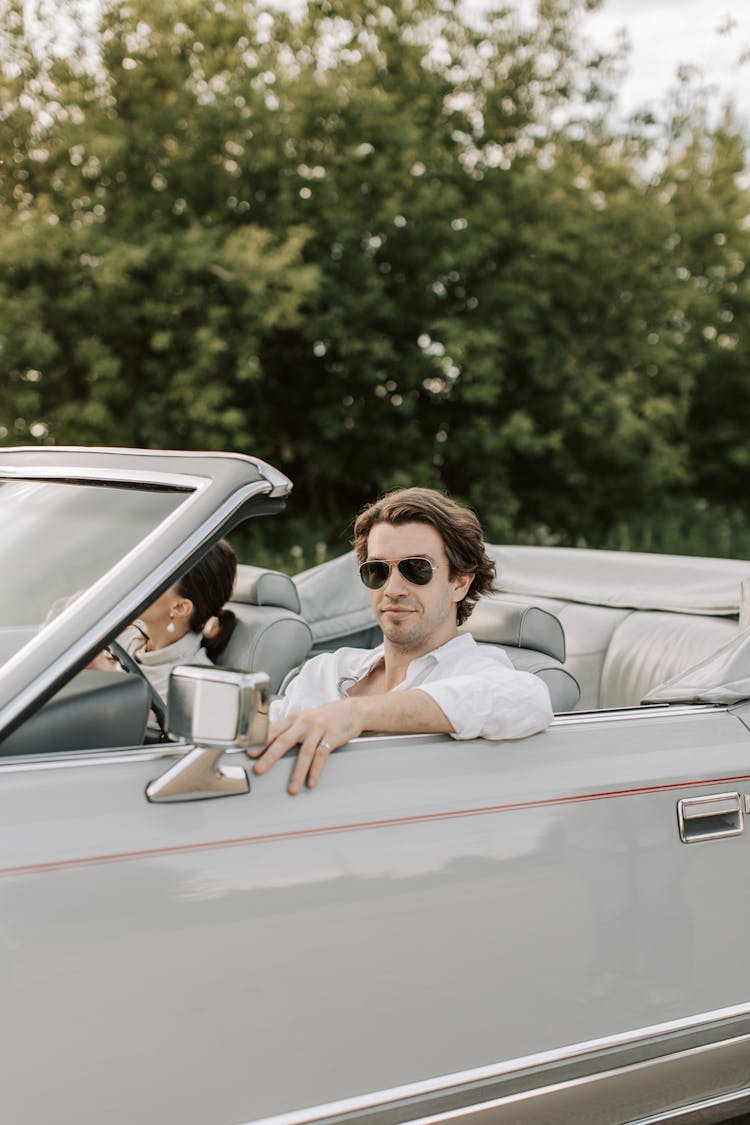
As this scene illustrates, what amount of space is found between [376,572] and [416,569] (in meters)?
0.10

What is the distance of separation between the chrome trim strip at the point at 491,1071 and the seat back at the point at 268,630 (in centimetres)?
162

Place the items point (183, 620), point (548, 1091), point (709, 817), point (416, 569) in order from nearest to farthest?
point (548, 1091) → point (709, 817) → point (416, 569) → point (183, 620)

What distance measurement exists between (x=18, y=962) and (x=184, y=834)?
316 mm

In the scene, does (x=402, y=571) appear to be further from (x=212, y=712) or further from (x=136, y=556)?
(x=212, y=712)

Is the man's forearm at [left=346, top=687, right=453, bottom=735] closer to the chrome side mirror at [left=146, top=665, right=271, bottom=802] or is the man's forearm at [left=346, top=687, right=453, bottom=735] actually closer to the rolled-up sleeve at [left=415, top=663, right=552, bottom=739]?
the rolled-up sleeve at [left=415, top=663, right=552, bottom=739]

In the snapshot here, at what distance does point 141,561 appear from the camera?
1962 millimetres

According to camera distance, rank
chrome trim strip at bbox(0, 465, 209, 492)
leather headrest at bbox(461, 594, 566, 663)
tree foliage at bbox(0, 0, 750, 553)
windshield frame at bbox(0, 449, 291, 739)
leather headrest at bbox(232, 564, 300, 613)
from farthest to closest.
Answer: tree foliage at bbox(0, 0, 750, 553) → leather headrest at bbox(232, 564, 300, 613) → leather headrest at bbox(461, 594, 566, 663) → chrome trim strip at bbox(0, 465, 209, 492) → windshield frame at bbox(0, 449, 291, 739)

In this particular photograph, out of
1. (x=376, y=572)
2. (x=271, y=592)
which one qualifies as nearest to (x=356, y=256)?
(x=271, y=592)

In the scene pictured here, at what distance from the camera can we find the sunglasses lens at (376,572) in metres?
2.74

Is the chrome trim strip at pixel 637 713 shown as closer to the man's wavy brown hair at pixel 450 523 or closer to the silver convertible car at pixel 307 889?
the silver convertible car at pixel 307 889

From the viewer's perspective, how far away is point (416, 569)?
8.91ft

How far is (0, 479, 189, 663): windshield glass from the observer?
Result: 2041 millimetres

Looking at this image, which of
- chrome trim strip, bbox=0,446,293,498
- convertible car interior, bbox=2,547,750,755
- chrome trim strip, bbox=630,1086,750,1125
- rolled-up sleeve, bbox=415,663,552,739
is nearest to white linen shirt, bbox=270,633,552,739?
rolled-up sleeve, bbox=415,663,552,739

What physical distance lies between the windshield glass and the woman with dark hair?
1.34 meters
